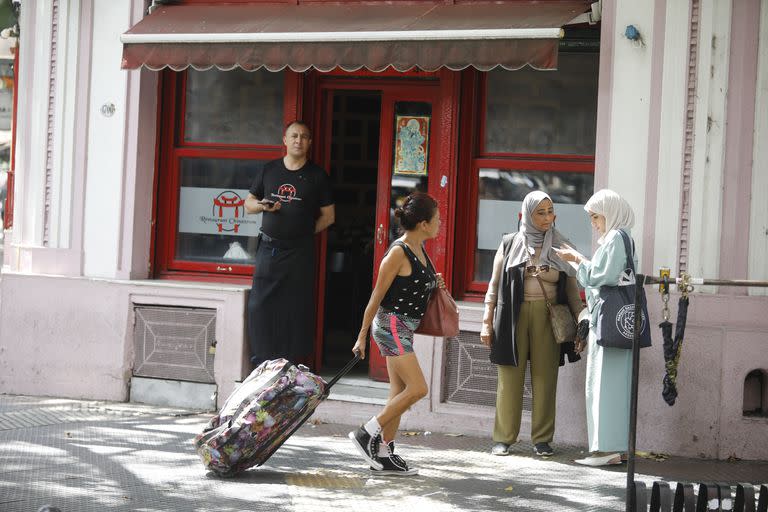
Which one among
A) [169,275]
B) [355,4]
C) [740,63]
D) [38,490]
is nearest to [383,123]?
[355,4]

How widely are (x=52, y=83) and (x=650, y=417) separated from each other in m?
5.41

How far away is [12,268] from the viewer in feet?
32.4

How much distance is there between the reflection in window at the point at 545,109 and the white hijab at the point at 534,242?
1.05 meters

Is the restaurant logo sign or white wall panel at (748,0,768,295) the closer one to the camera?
white wall panel at (748,0,768,295)

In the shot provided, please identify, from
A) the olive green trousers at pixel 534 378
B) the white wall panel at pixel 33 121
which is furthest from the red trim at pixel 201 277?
the olive green trousers at pixel 534 378

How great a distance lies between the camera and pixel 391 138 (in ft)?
30.9

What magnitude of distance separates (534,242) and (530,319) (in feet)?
1.70

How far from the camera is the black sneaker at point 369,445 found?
723 cm

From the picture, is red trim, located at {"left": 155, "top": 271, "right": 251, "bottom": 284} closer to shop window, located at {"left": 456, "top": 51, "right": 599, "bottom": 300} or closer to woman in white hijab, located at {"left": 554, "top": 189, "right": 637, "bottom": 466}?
shop window, located at {"left": 456, "top": 51, "right": 599, "bottom": 300}

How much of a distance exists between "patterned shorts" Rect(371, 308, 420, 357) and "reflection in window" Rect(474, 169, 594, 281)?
206 cm

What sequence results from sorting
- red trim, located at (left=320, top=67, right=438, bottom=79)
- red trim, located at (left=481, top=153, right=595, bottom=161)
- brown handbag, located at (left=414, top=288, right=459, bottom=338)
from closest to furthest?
1. brown handbag, located at (left=414, top=288, right=459, bottom=338)
2. red trim, located at (left=481, top=153, right=595, bottom=161)
3. red trim, located at (left=320, top=67, right=438, bottom=79)

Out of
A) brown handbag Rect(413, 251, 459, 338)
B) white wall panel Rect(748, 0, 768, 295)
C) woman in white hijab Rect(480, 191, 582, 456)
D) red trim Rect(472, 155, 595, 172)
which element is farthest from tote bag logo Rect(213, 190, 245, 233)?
white wall panel Rect(748, 0, 768, 295)

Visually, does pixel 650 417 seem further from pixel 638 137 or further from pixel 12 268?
pixel 12 268

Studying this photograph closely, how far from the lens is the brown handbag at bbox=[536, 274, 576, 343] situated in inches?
309
